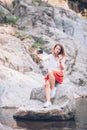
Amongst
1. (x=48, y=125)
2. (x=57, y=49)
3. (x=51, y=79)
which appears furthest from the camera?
(x=51, y=79)

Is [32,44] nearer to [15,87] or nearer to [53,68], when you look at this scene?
[15,87]

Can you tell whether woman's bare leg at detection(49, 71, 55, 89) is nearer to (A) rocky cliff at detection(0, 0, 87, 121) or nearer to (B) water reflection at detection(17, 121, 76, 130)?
(A) rocky cliff at detection(0, 0, 87, 121)

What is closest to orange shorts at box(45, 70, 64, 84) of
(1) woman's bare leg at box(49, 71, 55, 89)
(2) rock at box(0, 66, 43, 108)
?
(1) woman's bare leg at box(49, 71, 55, 89)

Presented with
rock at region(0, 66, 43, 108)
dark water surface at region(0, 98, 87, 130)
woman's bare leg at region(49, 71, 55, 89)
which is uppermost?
woman's bare leg at region(49, 71, 55, 89)

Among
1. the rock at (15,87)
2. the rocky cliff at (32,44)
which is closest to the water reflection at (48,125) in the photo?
the rocky cliff at (32,44)

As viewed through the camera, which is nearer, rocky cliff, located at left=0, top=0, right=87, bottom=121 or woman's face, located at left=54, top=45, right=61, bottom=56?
woman's face, located at left=54, top=45, right=61, bottom=56

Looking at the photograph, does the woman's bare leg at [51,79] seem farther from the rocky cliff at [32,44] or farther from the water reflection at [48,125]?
the water reflection at [48,125]

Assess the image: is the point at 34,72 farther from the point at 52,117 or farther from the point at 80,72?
the point at 52,117

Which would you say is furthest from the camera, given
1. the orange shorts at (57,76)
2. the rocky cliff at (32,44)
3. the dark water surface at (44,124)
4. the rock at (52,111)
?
the rocky cliff at (32,44)

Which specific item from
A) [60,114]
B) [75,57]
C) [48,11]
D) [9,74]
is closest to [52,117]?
[60,114]

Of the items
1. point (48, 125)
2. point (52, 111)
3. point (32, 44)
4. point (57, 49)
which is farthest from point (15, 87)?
point (32, 44)

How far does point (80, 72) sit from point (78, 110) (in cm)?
1016

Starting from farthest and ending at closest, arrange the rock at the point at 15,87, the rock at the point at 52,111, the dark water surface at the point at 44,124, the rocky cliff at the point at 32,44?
the rocky cliff at the point at 32,44 → the rock at the point at 15,87 → the rock at the point at 52,111 → the dark water surface at the point at 44,124

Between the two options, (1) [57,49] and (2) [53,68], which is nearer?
(1) [57,49]
